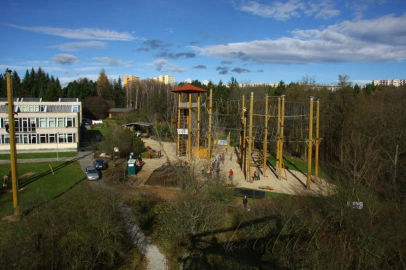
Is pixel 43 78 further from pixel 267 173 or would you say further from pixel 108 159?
pixel 267 173

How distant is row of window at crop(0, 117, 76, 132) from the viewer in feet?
118

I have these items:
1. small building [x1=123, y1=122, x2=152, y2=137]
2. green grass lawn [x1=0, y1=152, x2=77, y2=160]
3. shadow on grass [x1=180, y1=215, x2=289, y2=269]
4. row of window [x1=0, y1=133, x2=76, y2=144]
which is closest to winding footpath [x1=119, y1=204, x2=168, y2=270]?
shadow on grass [x1=180, y1=215, x2=289, y2=269]

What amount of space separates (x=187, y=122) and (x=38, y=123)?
690 inches

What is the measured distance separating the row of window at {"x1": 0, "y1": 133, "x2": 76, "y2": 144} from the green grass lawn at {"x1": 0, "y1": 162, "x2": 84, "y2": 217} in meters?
8.08

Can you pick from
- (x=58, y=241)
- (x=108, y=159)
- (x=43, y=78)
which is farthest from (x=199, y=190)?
(x=43, y=78)

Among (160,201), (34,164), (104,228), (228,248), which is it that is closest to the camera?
(104,228)

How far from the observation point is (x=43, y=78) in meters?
88.9

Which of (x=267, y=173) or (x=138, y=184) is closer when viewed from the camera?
(x=138, y=184)

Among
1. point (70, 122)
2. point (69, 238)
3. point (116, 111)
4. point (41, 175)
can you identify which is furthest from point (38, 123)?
point (116, 111)

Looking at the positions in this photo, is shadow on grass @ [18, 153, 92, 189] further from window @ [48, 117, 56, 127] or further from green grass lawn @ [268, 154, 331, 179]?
green grass lawn @ [268, 154, 331, 179]

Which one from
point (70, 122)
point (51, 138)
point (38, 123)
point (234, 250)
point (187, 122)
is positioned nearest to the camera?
point (234, 250)

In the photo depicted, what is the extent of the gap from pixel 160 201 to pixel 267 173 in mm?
11974

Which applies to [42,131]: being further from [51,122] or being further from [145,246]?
[145,246]

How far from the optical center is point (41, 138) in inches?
Answer: 1459
